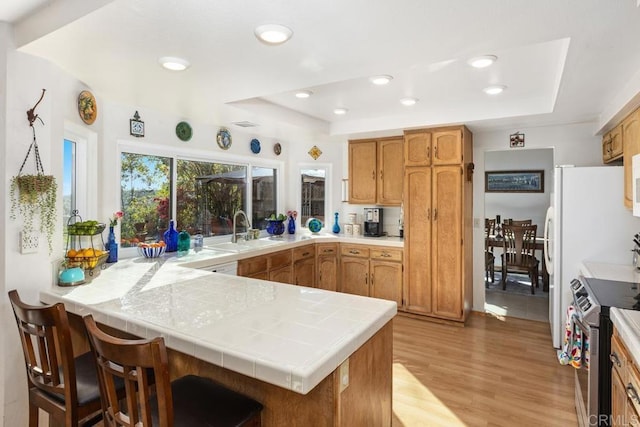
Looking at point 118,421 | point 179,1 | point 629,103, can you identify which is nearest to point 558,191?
point 629,103

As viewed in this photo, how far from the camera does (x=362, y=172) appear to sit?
4.61 meters

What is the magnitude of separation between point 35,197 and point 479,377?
318cm

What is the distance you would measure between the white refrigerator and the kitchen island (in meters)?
2.23

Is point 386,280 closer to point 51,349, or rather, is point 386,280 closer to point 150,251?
point 150,251

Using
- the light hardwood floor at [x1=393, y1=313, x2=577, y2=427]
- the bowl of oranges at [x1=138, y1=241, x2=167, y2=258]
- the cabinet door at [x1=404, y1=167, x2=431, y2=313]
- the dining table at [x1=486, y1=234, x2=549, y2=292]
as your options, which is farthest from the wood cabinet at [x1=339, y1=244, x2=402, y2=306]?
the bowl of oranges at [x1=138, y1=241, x2=167, y2=258]

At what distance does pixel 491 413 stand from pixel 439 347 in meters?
1.01

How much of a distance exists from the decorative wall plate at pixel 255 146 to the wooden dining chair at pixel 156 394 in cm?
338

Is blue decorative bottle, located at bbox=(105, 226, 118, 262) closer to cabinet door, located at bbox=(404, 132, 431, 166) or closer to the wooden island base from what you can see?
the wooden island base

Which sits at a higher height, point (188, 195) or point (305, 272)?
point (188, 195)

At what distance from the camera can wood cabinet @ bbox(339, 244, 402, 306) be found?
4.18 m

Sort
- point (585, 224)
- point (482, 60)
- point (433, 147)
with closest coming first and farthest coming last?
point (482, 60), point (585, 224), point (433, 147)

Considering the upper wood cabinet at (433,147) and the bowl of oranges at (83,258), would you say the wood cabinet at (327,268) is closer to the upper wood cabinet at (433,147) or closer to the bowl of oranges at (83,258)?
the upper wood cabinet at (433,147)

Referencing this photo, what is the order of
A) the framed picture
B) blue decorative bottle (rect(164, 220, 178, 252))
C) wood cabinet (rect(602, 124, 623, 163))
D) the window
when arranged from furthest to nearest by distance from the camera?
the framed picture < blue decorative bottle (rect(164, 220, 178, 252)) < the window < wood cabinet (rect(602, 124, 623, 163))

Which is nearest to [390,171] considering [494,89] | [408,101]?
[408,101]
